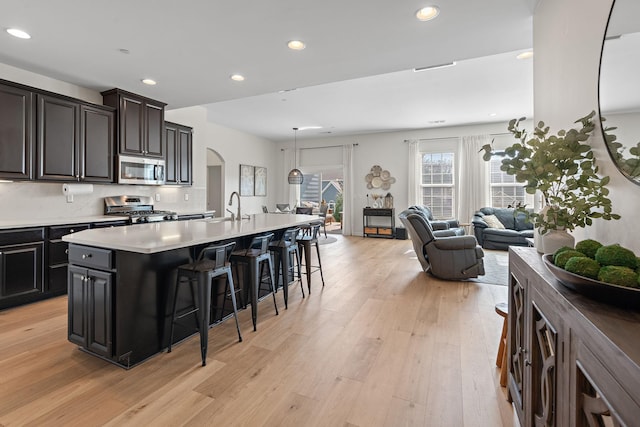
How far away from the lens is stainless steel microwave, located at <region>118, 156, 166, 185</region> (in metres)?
4.36

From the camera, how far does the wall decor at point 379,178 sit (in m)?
8.72

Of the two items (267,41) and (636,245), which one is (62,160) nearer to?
(267,41)

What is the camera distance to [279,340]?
2537 millimetres

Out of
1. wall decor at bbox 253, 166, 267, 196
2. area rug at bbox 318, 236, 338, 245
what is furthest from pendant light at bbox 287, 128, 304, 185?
area rug at bbox 318, 236, 338, 245

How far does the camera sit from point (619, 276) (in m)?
0.80

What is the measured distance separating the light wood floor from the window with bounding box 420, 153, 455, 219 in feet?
17.4

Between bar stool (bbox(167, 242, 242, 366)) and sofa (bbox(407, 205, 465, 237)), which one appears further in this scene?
sofa (bbox(407, 205, 465, 237))

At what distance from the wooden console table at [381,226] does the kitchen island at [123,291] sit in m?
6.56

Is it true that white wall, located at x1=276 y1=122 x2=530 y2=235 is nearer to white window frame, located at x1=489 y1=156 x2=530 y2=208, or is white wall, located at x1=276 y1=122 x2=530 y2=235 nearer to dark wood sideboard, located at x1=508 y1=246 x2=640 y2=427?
white window frame, located at x1=489 y1=156 x2=530 y2=208

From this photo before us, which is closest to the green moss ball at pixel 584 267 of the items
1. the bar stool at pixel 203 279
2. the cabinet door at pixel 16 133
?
the bar stool at pixel 203 279

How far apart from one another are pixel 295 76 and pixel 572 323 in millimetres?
3787

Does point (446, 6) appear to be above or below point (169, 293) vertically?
above

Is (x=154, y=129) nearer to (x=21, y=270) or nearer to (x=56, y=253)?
(x=56, y=253)

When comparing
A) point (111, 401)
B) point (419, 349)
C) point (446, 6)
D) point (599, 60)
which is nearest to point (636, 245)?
point (599, 60)
